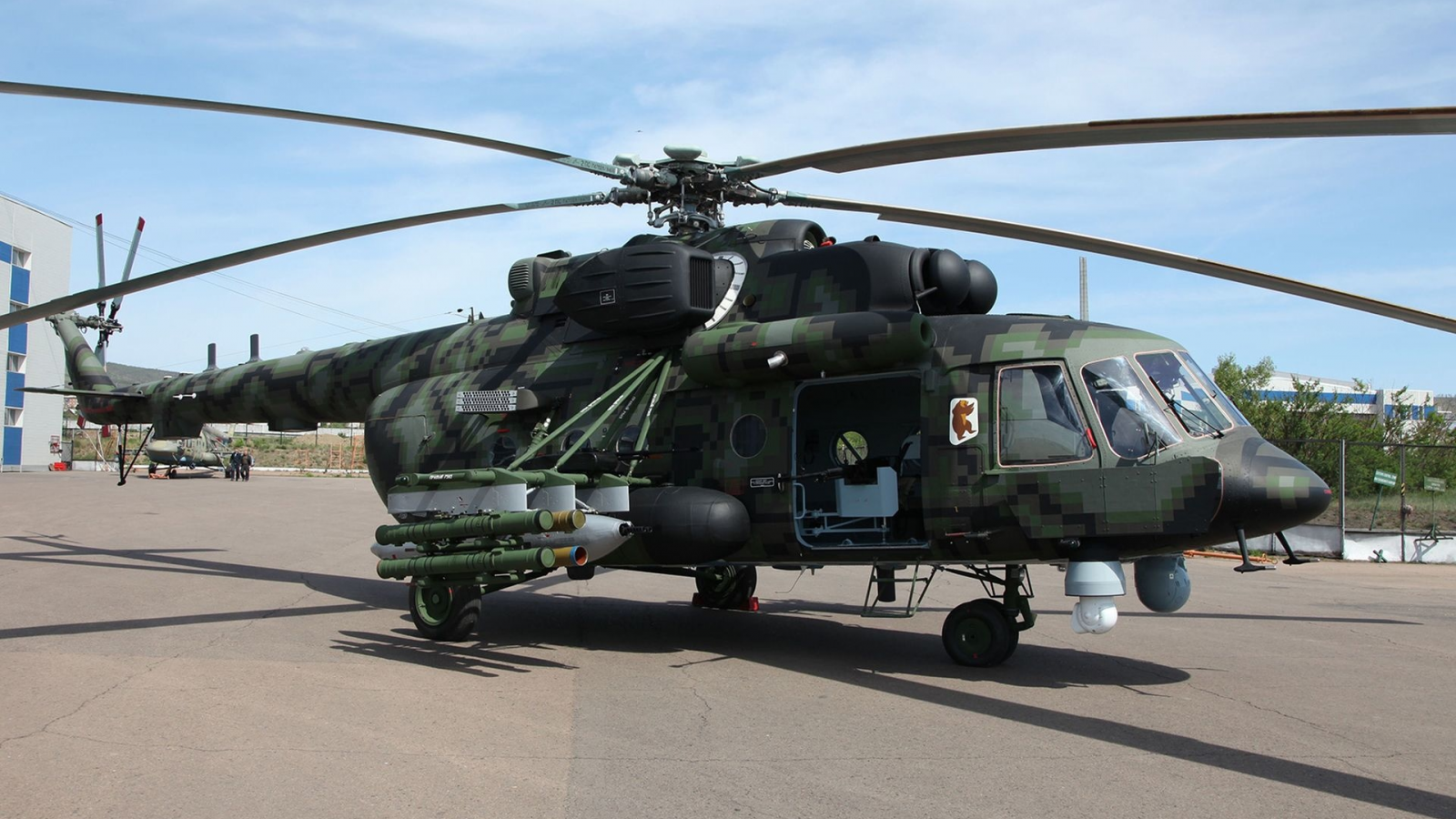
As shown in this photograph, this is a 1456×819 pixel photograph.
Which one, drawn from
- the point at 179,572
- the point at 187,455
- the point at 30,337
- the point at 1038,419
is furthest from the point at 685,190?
the point at 30,337

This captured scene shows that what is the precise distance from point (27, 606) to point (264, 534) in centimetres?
967

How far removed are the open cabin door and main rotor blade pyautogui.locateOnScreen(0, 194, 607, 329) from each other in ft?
9.51

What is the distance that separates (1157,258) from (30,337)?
58745 mm

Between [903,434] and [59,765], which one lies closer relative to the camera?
[59,765]

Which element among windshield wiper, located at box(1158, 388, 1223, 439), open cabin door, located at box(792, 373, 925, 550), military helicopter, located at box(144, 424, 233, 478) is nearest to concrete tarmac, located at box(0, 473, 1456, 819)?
open cabin door, located at box(792, 373, 925, 550)

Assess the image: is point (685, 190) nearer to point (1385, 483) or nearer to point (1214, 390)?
point (1214, 390)

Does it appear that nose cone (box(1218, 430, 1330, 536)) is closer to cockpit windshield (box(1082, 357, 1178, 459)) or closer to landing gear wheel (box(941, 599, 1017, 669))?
cockpit windshield (box(1082, 357, 1178, 459))

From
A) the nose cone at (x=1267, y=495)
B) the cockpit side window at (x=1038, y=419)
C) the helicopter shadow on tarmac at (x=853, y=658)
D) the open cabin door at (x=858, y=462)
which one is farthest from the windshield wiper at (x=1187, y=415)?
the helicopter shadow on tarmac at (x=853, y=658)

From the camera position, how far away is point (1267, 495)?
24.0 feet

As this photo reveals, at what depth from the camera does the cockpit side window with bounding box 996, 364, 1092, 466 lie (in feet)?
25.7

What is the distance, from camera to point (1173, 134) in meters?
5.83

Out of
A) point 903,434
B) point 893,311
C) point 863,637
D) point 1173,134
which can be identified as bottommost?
point 863,637

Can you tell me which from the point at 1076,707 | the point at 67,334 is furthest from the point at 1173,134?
the point at 67,334

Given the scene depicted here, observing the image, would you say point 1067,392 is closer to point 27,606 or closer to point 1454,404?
point 27,606
